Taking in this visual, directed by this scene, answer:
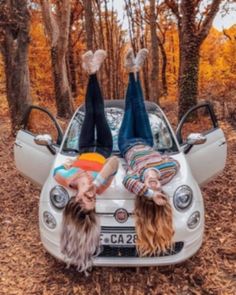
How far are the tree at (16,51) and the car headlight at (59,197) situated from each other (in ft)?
15.1

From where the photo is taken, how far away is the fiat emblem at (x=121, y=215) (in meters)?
2.83

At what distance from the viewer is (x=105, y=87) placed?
46.8 feet

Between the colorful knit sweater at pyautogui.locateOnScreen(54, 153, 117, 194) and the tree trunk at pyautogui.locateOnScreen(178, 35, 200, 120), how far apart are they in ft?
15.2

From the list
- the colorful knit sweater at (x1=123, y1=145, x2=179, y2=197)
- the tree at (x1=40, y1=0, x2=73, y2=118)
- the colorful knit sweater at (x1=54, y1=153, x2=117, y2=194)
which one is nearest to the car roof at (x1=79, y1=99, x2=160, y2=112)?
the colorful knit sweater at (x1=123, y1=145, x2=179, y2=197)

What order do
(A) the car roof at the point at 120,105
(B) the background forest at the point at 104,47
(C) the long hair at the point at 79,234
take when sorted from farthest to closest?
(B) the background forest at the point at 104,47 < (A) the car roof at the point at 120,105 < (C) the long hair at the point at 79,234

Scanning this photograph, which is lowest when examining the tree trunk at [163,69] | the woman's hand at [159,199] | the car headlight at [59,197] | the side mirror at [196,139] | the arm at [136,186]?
the tree trunk at [163,69]

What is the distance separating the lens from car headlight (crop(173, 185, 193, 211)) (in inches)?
116

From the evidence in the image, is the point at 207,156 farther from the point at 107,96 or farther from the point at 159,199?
the point at 107,96

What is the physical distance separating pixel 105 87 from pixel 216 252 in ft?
37.3

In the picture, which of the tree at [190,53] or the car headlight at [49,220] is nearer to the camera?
the car headlight at [49,220]

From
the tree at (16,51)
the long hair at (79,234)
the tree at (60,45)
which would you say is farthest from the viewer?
the tree at (60,45)

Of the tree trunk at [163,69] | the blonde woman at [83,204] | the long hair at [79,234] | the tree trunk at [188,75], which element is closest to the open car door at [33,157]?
the blonde woman at [83,204]

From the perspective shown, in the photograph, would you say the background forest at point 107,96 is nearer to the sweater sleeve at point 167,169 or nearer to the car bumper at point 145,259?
the car bumper at point 145,259

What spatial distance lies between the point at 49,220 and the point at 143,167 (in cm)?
92
